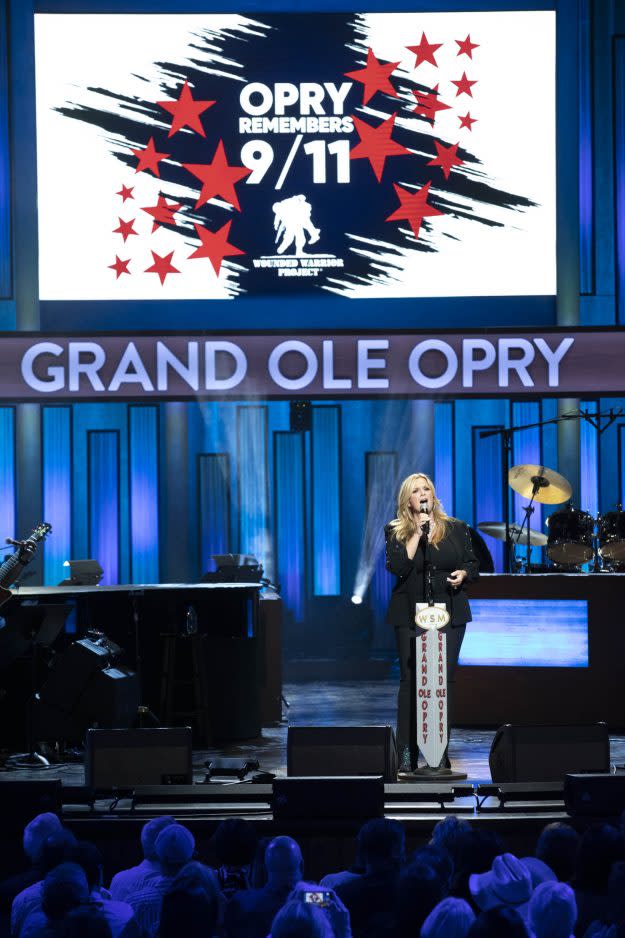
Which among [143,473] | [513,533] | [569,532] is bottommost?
[513,533]

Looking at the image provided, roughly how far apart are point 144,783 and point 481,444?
Answer: 7.46m

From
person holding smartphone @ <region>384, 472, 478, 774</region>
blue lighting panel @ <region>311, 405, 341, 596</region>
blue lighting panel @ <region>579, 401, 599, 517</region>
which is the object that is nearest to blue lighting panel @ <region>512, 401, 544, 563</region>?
blue lighting panel @ <region>579, 401, 599, 517</region>

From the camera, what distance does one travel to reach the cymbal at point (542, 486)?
9.97 metres

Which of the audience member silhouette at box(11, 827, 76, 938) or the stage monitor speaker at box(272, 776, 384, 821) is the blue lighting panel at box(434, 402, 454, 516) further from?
the audience member silhouette at box(11, 827, 76, 938)

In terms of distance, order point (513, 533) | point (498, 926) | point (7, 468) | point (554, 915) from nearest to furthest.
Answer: point (498, 926)
point (554, 915)
point (513, 533)
point (7, 468)

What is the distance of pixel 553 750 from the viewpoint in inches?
214

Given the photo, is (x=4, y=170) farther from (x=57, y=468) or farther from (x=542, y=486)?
(x=542, y=486)

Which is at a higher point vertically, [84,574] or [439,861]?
[84,574]

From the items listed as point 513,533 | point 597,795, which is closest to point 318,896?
point 597,795

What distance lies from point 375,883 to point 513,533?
7310mm

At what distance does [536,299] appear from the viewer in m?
12.0

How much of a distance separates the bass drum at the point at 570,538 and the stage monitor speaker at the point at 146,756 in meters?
4.42

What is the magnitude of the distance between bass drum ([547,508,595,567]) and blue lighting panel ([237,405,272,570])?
352 cm

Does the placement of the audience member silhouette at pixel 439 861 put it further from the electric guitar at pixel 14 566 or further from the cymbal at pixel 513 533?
the cymbal at pixel 513 533
